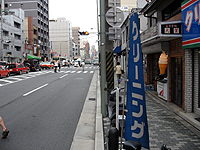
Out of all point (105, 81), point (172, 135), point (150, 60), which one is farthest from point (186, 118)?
point (150, 60)

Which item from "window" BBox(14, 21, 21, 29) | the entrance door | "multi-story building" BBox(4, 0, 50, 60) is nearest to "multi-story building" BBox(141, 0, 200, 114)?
the entrance door

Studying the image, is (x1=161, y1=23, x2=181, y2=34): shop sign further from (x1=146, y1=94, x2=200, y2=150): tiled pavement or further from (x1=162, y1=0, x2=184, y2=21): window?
(x1=146, y1=94, x2=200, y2=150): tiled pavement

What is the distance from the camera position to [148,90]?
13.5 m

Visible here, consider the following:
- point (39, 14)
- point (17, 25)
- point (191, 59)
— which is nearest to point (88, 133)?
point (191, 59)

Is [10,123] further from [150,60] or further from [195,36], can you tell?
[150,60]

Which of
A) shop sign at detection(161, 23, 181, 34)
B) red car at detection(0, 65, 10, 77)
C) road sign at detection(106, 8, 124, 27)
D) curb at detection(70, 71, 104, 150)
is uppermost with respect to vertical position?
road sign at detection(106, 8, 124, 27)

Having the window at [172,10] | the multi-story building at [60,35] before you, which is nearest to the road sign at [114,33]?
the window at [172,10]

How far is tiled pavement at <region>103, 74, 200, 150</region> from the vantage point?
5066 mm

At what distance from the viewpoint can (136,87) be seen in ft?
11.4

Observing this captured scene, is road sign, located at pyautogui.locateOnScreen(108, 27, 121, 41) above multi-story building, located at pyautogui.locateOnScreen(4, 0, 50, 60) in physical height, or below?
below

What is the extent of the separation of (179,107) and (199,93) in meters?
1.64

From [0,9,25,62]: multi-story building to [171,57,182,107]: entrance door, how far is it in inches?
1636

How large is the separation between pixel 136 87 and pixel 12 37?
5289 centimetres

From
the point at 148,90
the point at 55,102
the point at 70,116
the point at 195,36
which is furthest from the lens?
the point at 148,90
